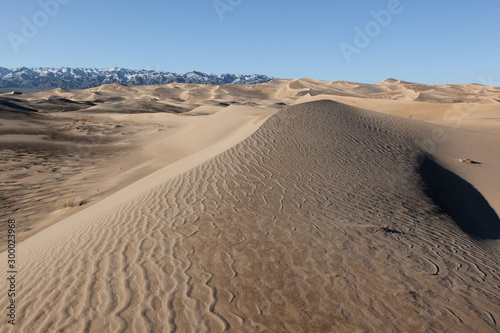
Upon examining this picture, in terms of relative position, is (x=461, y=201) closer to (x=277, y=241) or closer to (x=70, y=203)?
(x=277, y=241)

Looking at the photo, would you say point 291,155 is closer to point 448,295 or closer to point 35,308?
point 448,295

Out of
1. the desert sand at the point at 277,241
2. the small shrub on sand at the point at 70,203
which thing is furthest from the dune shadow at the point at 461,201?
the small shrub on sand at the point at 70,203

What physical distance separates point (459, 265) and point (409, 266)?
82 cm

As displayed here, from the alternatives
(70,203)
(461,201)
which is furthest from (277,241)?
(70,203)

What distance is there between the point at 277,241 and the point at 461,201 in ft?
20.7

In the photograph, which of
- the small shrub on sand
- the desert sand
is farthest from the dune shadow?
the small shrub on sand

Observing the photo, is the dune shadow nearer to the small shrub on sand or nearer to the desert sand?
the desert sand

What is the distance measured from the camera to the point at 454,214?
7758 mm

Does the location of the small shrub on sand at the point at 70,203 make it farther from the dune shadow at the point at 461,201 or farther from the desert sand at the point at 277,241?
the dune shadow at the point at 461,201

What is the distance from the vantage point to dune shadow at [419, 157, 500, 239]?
732 centimetres

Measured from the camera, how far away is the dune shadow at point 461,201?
732 centimetres

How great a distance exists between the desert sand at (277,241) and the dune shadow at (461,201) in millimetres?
53

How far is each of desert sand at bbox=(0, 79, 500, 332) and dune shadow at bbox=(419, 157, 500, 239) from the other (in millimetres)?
53

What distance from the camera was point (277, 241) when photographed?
5.05 meters
